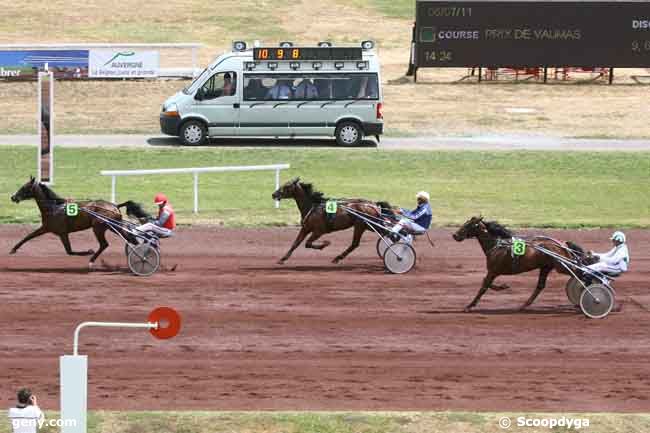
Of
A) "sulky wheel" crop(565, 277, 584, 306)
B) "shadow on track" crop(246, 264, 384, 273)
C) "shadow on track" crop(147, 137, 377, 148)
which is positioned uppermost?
"shadow on track" crop(147, 137, 377, 148)

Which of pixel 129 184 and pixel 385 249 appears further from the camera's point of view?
pixel 129 184

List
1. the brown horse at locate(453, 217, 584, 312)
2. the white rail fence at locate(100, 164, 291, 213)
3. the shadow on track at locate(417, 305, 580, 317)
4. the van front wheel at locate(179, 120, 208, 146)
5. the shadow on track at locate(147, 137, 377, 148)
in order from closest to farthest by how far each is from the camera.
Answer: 1. the brown horse at locate(453, 217, 584, 312)
2. the shadow on track at locate(417, 305, 580, 317)
3. the white rail fence at locate(100, 164, 291, 213)
4. the van front wheel at locate(179, 120, 208, 146)
5. the shadow on track at locate(147, 137, 377, 148)

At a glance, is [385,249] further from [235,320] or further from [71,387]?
[71,387]

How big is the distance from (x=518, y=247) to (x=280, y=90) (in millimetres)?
15732

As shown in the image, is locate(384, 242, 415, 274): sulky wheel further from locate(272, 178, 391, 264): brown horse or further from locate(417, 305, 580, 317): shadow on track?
locate(417, 305, 580, 317): shadow on track

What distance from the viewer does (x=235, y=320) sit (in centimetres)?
1557

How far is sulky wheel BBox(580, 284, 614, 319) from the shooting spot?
51.9 feet

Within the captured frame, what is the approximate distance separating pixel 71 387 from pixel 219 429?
264cm

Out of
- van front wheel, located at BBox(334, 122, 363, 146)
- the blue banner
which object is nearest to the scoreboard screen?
van front wheel, located at BBox(334, 122, 363, 146)

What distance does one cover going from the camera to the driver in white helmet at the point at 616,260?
1558cm

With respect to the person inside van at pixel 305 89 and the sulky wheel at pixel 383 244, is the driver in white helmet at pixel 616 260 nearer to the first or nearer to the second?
the sulky wheel at pixel 383 244

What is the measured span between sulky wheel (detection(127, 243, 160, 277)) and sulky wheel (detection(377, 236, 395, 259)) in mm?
3368

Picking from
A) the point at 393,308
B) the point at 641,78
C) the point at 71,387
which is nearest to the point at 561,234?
the point at 393,308

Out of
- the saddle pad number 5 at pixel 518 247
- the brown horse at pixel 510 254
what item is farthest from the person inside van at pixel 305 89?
the saddle pad number 5 at pixel 518 247
